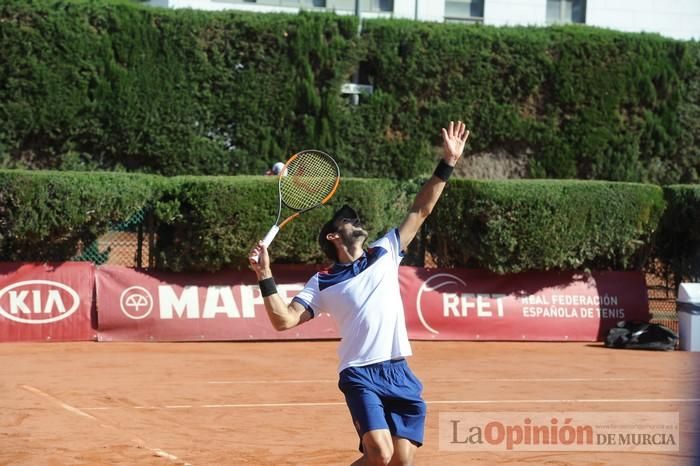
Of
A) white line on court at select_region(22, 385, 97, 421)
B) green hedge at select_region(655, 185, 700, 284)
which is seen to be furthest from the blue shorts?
green hedge at select_region(655, 185, 700, 284)

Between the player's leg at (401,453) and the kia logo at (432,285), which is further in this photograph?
the kia logo at (432,285)

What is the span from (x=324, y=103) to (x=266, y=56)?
1.49 metres

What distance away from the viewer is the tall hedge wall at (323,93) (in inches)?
774

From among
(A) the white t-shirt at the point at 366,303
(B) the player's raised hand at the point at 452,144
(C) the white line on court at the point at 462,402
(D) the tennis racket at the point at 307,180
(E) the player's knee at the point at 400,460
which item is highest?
(B) the player's raised hand at the point at 452,144

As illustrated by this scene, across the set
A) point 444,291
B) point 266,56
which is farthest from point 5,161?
point 444,291

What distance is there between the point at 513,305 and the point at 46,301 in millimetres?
7066

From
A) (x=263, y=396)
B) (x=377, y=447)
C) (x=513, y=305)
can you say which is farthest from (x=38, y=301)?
(x=377, y=447)

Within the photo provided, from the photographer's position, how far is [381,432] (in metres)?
5.95

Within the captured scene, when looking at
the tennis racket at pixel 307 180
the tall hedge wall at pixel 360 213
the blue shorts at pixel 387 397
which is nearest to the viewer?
the blue shorts at pixel 387 397

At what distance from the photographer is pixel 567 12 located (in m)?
32.1

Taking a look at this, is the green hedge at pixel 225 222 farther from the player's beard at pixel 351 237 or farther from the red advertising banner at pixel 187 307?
A: the player's beard at pixel 351 237

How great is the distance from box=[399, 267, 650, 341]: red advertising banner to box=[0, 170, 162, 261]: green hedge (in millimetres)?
4369

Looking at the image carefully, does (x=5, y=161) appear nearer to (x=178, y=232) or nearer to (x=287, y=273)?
(x=178, y=232)

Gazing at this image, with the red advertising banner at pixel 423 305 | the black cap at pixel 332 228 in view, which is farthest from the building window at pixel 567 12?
the black cap at pixel 332 228
